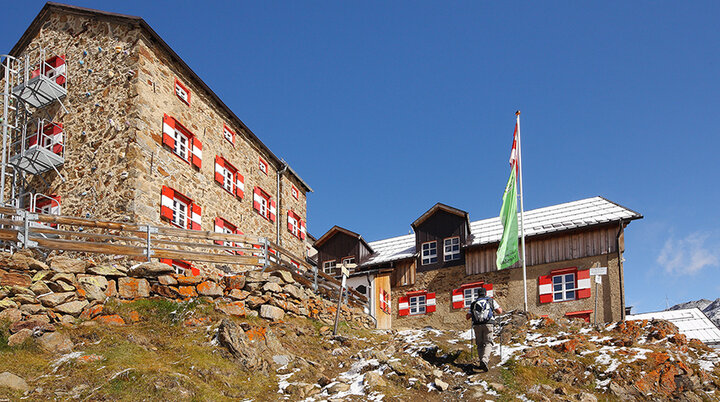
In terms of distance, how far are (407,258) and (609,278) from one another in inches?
390

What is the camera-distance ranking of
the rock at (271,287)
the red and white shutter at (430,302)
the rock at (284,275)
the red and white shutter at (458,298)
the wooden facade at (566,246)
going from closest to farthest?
the rock at (271,287), the rock at (284,275), the wooden facade at (566,246), the red and white shutter at (458,298), the red and white shutter at (430,302)

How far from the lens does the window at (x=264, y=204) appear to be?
2946 centimetres

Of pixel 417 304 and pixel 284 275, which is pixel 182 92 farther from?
pixel 417 304

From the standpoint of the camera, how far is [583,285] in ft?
90.8

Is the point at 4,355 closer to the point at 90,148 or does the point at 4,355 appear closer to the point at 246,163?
the point at 90,148

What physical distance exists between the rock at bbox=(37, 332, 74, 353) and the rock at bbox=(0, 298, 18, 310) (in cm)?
140

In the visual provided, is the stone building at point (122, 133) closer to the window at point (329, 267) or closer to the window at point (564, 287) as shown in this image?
the window at point (329, 267)

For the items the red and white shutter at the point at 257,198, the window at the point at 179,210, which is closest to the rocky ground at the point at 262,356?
the window at the point at 179,210

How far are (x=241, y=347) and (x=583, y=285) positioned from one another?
740 inches

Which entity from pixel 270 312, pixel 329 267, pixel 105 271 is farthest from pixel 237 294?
pixel 329 267

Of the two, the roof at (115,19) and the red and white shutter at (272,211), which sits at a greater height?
the roof at (115,19)

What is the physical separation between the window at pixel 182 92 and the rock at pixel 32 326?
512 inches

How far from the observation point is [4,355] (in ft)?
39.0

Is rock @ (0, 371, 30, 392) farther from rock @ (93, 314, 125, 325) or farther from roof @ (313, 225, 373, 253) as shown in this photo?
roof @ (313, 225, 373, 253)
